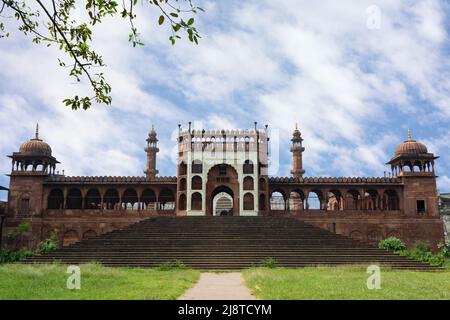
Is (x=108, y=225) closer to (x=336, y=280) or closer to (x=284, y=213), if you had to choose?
(x=284, y=213)

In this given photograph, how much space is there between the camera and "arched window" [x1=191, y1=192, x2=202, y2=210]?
39.0m

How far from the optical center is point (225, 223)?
32031 mm

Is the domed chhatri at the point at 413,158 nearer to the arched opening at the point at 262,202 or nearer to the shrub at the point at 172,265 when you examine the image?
the arched opening at the point at 262,202

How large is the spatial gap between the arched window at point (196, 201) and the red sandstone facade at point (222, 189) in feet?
0.28

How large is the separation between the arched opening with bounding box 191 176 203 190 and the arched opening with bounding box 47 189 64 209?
40.0 ft

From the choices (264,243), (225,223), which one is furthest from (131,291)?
(225,223)

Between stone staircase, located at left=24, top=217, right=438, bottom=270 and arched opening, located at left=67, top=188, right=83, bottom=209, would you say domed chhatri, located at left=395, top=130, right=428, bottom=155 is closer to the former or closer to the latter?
stone staircase, located at left=24, top=217, right=438, bottom=270

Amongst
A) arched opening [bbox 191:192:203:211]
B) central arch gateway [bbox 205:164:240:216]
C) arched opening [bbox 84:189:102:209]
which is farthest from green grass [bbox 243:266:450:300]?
arched opening [bbox 84:189:102:209]

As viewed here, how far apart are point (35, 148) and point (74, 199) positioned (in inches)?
244

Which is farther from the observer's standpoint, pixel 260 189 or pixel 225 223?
pixel 260 189

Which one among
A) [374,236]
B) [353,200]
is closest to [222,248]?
[374,236]

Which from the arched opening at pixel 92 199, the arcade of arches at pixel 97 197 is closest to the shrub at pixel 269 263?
the arcade of arches at pixel 97 197
